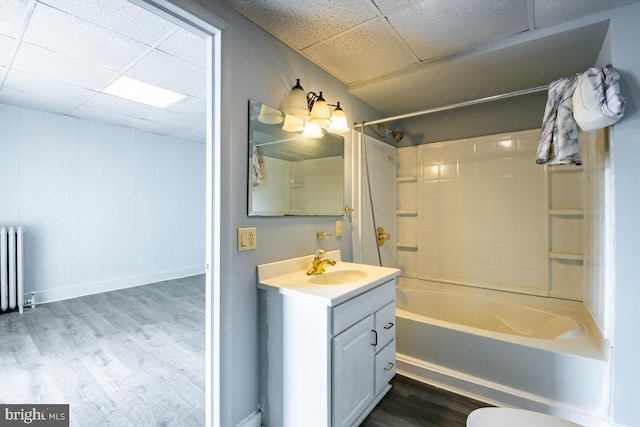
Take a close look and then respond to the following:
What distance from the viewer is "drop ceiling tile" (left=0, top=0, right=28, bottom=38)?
162 cm

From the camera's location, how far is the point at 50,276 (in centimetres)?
360

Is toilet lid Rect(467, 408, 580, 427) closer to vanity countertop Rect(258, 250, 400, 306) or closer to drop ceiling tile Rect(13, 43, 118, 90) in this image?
vanity countertop Rect(258, 250, 400, 306)

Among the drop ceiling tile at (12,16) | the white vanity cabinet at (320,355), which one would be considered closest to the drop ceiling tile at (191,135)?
the drop ceiling tile at (12,16)

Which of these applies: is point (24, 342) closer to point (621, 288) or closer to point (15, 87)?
point (15, 87)

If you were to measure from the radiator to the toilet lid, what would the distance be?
14.7 feet

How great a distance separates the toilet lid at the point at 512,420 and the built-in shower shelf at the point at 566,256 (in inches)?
66.9

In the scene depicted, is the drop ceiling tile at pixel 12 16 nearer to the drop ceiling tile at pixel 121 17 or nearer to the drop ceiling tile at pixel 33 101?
the drop ceiling tile at pixel 121 17

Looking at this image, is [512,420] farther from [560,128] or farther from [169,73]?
[169,73]

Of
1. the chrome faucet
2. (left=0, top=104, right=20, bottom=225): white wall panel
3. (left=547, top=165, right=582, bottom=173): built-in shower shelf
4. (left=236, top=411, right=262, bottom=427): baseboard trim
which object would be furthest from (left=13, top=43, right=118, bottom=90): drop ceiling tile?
(left=547, top=165, right=582, bottom=173): built-in shower shelf

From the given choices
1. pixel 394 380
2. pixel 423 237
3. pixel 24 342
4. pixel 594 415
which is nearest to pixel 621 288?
pixel 594 415

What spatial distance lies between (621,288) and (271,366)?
1821 millimetres

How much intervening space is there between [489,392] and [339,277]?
1.15m

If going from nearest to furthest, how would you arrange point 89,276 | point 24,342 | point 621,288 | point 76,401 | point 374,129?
point 621,288 → point 76,401 → point 24,342 → point 374,129 → point 89,276

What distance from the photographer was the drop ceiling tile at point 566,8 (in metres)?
1.45
